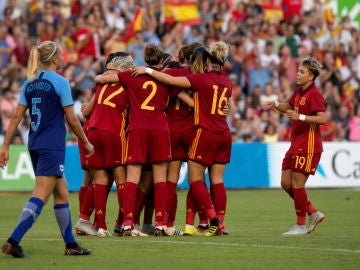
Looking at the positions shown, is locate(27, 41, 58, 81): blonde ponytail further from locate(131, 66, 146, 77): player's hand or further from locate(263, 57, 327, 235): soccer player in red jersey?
locate(263, 57, 327, 235): soccer player in red jersey

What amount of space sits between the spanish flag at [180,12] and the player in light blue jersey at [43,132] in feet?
56.1

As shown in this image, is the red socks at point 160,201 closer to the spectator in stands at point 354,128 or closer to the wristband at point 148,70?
the wristband at point 148,70

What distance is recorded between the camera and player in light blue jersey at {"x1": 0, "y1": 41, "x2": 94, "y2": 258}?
10.9 metres

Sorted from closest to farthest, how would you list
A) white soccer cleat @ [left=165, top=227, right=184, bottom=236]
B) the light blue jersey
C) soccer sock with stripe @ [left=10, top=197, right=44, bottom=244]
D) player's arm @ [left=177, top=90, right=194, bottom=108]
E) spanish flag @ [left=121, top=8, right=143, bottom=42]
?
soccer sock with stripe @ [left=10, top=197, right=44, bottom=244]
the light blue jersey
player's arm @ [left=177, top=90, right=194, bottom=108]
white soccer cleat @ [left=165, top=227, right=184, bottom=236]
spanish flag @ [left=121, top=8, right=143, bottom=42]

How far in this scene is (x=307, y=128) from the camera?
1431 cm

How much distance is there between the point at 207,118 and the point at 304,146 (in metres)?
1.51

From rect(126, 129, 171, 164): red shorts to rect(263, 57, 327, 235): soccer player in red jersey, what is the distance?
1.82 meters

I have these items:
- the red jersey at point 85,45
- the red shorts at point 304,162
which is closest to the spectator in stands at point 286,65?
the red jersey at point 85,45

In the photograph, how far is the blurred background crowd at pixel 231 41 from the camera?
2536cm

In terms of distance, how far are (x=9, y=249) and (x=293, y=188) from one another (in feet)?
15.6

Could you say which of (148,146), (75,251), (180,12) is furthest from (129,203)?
(180,12)

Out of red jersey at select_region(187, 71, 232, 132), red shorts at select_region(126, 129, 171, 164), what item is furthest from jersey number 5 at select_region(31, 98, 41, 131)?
red jersey at select_region(187, 71, 232, 132)

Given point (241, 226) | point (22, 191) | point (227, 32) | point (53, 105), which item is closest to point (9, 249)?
point (53, 105)

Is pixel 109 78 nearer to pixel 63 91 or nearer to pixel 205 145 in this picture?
pixel 205 145
